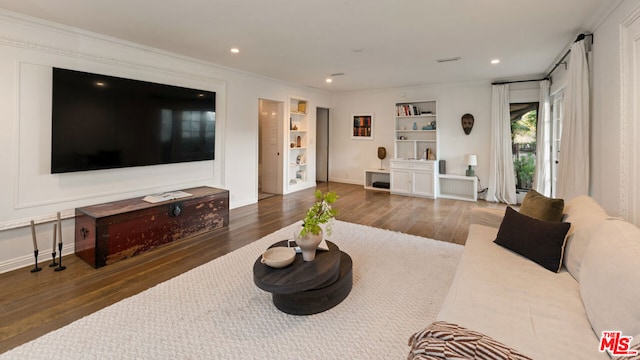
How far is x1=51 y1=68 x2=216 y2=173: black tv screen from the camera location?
3.12 m

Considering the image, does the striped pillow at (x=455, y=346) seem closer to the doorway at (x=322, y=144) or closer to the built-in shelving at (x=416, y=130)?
the built-in shelving at (x=416, y=130)

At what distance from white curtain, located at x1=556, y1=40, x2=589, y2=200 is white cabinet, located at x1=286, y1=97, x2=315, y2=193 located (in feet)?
16.4

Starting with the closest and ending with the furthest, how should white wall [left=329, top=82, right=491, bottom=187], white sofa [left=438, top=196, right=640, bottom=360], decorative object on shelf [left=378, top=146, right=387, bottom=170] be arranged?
white sofa [left=438, top=196, right=640, bottom=360] → white wall [left=329, top=82, right=491, bottom=187] → decorative object on shelf [left=378, top=146, right=387, bottom=170]

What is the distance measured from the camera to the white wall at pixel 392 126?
6289mm

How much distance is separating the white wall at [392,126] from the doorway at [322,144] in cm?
16

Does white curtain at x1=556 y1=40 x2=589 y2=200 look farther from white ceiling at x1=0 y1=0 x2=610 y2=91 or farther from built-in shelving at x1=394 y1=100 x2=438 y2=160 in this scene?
built-in shelving at x1=394 y1=100 x2=438 y2=160

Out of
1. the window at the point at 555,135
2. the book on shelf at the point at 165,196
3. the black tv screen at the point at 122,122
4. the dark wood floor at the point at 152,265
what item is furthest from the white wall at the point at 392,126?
the book on shelf at the point at 165,196

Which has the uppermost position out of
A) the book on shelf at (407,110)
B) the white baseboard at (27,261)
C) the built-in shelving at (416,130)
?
the book on shelf at (407,110)

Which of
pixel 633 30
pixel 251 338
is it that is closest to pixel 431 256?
pixel 251 338

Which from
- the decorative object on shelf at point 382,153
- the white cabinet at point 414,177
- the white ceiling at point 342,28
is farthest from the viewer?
the decorative object on shelf at point 382,153

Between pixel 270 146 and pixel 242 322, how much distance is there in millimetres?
5053

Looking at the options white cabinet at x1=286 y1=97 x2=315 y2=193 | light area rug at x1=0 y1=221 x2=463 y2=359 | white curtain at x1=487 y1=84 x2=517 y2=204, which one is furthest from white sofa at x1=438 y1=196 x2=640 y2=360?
white cabinet at x1=286 y1=97 x2=315 y2=193

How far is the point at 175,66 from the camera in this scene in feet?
13.9

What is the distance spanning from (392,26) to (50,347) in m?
3.89
